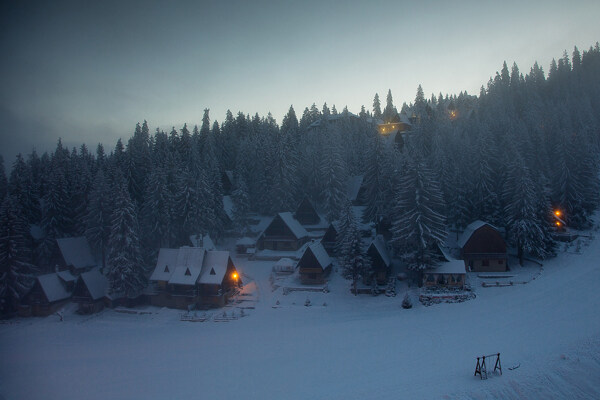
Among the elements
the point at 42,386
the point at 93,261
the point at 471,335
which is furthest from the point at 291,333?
the point at 93,261

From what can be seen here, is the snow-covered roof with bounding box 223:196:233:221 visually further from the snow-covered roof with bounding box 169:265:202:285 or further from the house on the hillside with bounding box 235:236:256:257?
the snow-covered roof with bounding box 169:265:202:285

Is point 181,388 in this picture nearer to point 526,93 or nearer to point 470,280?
point 470,280

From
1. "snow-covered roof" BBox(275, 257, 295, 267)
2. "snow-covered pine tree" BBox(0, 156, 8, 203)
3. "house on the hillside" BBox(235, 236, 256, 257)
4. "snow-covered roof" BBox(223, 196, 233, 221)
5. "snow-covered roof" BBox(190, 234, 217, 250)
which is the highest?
"snow-covered pine tree" BBox(0, 156, 8, 203)

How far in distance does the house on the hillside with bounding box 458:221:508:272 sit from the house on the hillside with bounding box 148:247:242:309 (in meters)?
27.4

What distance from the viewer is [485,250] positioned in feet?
138

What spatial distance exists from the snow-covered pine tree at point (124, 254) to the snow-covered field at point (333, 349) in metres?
3.37

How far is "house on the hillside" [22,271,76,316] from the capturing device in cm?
4019

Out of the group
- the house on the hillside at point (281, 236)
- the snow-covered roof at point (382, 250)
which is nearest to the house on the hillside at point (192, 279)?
the house on the hillside at point (281, 236)

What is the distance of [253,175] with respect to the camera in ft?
235

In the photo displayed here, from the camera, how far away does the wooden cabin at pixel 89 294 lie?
40375 millimetres

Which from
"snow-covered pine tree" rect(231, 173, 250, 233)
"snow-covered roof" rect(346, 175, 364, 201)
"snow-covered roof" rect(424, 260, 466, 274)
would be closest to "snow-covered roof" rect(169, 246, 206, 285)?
"snow-covered pine tree" rect(231, 173, 250, 233)

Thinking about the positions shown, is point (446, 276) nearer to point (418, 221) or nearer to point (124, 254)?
point (418, 221)

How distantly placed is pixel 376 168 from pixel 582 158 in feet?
95.3

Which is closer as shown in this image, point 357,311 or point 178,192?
point 357,311
